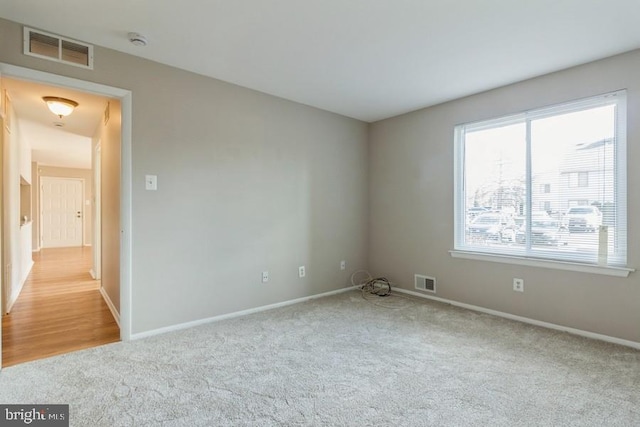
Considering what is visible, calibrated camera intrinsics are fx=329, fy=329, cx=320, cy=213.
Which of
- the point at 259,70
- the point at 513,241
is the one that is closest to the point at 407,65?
the point at 259,70

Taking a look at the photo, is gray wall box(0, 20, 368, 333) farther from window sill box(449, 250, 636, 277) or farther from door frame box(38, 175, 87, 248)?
door frame box(38, 175, 87, 248)

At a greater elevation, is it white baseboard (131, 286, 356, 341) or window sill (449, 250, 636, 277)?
window sill (449, 250, 636, 277)

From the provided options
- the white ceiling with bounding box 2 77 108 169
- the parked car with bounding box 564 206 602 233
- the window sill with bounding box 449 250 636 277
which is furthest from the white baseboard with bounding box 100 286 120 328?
the parked car with bounding box 564 206 602 233

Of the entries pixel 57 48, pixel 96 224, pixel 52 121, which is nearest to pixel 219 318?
pixel 57 48

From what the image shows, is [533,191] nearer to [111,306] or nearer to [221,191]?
[221,191]

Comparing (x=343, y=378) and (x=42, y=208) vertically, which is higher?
(x=42, y=208)

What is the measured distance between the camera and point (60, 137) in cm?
567

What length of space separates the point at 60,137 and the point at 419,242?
20.2ft

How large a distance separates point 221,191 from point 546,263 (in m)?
3.28

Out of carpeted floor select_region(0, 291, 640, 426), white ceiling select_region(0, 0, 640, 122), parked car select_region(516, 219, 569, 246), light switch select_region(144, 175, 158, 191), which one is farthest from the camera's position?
parked car select_region(516, 219, 569, 246)

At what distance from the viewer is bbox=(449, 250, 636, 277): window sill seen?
109 inches

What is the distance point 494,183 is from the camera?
3.64m

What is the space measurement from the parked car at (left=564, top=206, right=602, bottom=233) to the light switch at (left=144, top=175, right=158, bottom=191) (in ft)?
12.5

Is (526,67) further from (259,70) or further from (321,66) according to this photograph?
(259,70)
